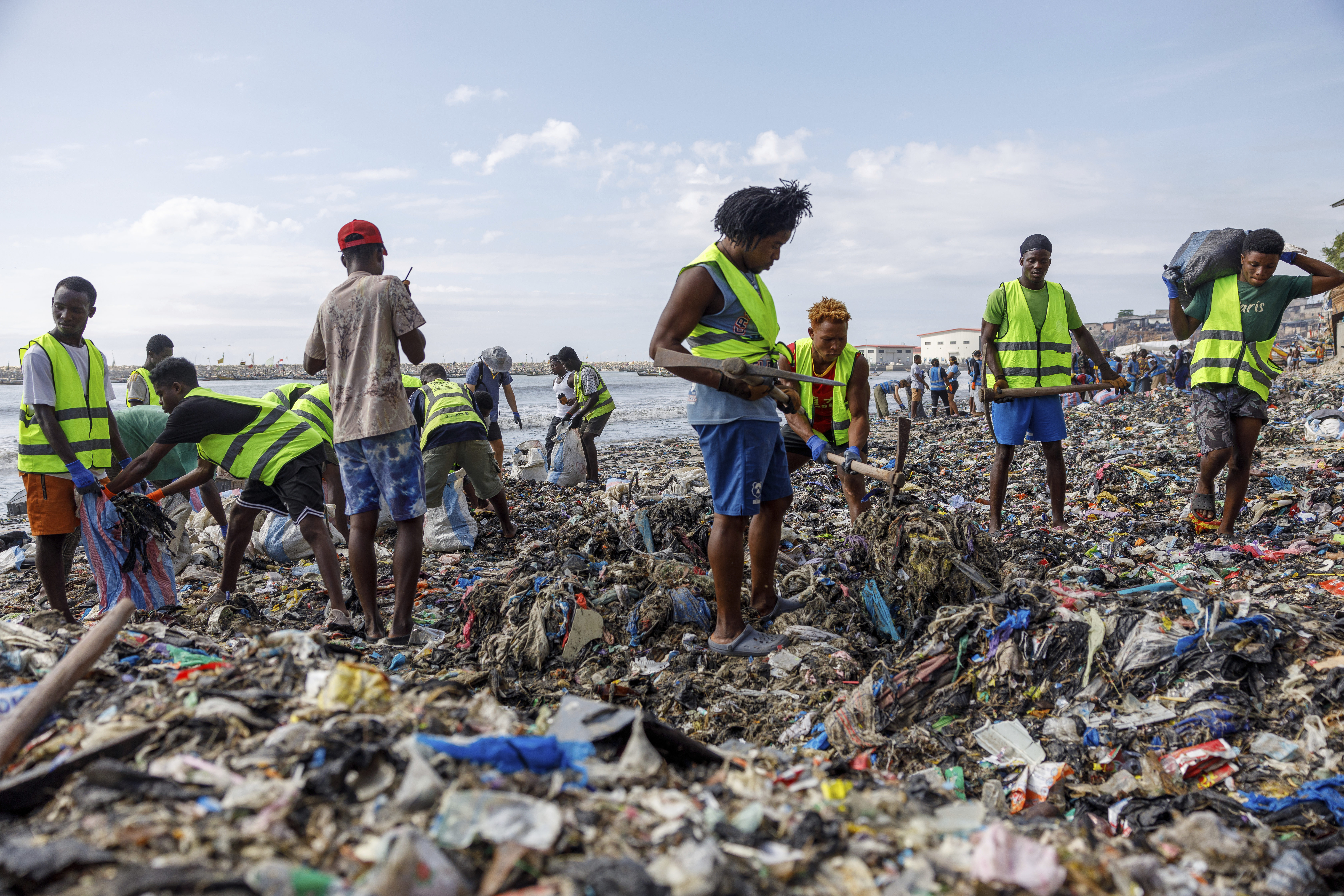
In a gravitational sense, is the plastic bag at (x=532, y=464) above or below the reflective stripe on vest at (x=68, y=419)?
below

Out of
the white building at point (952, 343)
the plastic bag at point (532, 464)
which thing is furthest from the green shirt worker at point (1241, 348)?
the white building at point (952, 343)

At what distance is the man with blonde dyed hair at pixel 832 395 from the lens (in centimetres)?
417

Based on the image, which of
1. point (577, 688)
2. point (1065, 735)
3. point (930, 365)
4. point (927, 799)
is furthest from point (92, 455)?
point (930, 365)

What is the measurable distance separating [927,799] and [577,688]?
161 cm

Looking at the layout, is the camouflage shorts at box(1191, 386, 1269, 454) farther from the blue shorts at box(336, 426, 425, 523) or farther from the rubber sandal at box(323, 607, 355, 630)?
the rubber sandal at box(323, 607, 355, 630)

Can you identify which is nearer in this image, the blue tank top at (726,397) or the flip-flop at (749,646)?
the blue tank top at (726,397)

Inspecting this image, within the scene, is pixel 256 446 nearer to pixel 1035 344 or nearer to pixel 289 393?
pixel 289 393

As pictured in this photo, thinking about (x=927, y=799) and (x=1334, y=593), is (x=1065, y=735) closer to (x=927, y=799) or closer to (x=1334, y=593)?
(x=927, y=799)

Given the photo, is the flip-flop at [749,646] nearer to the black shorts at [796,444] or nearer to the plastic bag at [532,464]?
the black shorts at [796,444]

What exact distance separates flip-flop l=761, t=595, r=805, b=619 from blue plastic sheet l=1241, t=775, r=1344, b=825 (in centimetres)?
173

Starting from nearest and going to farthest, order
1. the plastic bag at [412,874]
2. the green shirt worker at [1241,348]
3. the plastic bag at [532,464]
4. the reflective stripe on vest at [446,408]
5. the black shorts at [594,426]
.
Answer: the plastic bag at [412,874] → the green shirt worker at [1241,348] → the reflective stripe on vest at [446,408] → the plastic bag at [532,464] → the black shorts at [594,426]

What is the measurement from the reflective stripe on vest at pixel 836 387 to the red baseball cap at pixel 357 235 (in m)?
2.36

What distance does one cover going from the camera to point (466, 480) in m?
7.57

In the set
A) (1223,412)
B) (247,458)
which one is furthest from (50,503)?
(1223,412)
